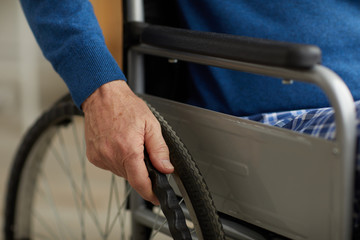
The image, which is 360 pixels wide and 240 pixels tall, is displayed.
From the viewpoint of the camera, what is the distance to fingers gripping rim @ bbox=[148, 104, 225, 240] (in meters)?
0.74

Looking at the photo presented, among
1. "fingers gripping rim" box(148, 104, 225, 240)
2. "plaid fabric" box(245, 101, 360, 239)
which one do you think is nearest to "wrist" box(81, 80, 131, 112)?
"fingers gripping rim" box(148, 104, 225, 240)

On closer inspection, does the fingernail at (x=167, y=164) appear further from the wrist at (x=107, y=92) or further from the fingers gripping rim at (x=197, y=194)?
the wrist at (x=107, y=92)

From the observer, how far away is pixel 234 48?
73cm

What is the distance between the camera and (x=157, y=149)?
77 centimetres

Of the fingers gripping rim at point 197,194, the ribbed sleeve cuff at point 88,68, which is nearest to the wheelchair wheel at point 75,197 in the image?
the fingers gripping rim at point 197,194

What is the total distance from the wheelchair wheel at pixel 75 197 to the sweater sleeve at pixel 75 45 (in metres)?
0.11

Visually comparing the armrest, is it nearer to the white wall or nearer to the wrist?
the wrist

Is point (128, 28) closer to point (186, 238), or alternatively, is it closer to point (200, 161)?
point (200, 161)

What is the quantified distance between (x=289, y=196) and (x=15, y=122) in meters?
2.48

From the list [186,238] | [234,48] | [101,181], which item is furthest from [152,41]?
[101,181]

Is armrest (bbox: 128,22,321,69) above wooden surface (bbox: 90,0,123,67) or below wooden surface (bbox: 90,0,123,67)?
above

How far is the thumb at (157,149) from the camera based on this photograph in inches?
29.9

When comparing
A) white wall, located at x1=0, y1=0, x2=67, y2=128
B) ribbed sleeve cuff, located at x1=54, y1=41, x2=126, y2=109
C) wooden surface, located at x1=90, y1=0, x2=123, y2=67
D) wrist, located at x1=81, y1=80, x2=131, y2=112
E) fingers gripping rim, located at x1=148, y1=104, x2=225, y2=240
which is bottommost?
white wall, located at x1=0, y1=0, x2=67, y2=128

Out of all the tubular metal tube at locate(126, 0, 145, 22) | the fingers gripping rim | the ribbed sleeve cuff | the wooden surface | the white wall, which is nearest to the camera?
the fingers gripping rim
